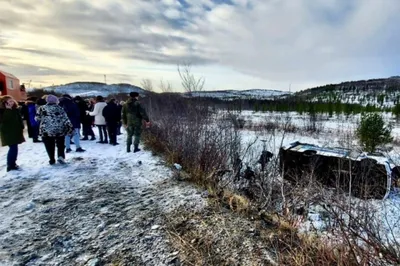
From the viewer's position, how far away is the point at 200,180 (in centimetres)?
500

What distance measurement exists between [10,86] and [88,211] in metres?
20.2

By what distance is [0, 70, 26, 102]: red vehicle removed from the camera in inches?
747

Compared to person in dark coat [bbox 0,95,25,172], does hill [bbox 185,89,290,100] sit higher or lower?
higher

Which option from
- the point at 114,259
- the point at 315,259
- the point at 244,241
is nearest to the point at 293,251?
the point at 315,259

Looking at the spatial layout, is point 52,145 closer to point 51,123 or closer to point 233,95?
point 51,123

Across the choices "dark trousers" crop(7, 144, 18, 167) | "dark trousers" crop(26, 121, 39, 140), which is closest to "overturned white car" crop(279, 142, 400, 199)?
"dark trousers" crop(7, 144, 18, 167)

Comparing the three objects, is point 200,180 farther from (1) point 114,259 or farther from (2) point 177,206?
(1) point 114,259

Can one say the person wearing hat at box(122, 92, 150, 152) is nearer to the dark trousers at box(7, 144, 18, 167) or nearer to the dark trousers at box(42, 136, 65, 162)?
the dark trousers at box(42, 136, 65, 162)

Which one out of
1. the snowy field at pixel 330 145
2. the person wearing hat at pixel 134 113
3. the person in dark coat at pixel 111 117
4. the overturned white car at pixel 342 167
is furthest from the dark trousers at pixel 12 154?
the overturned white car at pixel 342 167

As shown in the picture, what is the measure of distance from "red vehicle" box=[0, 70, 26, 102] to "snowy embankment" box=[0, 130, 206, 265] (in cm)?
1604

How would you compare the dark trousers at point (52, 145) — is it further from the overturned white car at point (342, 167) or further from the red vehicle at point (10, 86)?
the red vehicle at point (10, 86)

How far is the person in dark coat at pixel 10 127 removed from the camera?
559 centimetres

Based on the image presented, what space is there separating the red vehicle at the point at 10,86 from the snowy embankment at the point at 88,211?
1604 cm

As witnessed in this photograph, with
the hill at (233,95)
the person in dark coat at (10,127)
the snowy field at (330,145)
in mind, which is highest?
the hill at (233,95)
